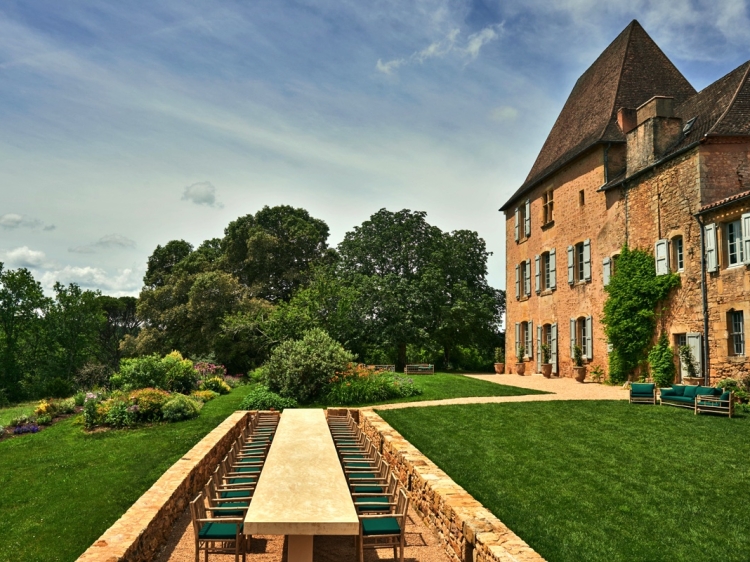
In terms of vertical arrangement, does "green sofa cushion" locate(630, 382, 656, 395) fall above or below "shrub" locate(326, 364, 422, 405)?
above

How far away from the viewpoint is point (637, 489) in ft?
26.5

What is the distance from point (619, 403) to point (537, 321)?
475 inches

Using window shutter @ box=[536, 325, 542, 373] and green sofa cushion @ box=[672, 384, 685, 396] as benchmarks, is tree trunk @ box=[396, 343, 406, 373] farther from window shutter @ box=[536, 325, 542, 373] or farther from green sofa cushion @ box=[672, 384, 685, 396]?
green sofa cushion @ box=[672, 384, 685, 396]

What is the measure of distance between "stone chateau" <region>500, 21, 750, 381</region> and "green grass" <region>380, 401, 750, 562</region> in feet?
14.9

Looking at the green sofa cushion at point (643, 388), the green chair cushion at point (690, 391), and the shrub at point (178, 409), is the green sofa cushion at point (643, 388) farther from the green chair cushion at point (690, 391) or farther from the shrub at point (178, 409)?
the shrub at point (178, 409)

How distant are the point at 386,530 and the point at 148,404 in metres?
11.0

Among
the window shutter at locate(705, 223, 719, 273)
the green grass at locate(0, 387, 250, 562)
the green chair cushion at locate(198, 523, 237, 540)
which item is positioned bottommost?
the green grass at locate(0, 387, 250, 562)

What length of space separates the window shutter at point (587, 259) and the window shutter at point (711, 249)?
A: 6515 millimetres

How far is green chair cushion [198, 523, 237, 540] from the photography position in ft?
19.6

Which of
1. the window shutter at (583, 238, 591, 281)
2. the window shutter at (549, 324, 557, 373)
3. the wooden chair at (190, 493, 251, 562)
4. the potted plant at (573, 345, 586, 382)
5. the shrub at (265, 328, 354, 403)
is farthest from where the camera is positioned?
the window shutter at (549, 324, 557, 373)

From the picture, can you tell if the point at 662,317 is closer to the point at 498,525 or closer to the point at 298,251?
the point at 498,525

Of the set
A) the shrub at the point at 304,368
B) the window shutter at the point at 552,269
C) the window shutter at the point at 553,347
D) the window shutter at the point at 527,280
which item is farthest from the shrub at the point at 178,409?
the window shutter at the point at 527,280

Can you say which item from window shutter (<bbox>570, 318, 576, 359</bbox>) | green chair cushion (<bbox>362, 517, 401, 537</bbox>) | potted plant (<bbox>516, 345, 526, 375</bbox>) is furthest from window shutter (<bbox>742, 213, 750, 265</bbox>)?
potted plant (<bbox>516, 345, 526, 375</bbox>)

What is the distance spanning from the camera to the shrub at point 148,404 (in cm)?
1517
